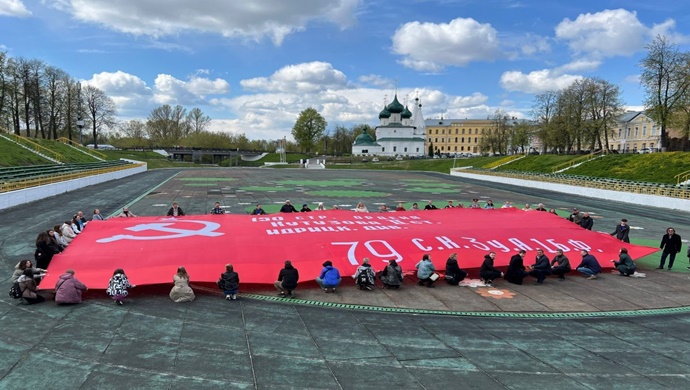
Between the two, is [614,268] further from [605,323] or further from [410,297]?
[410,297]

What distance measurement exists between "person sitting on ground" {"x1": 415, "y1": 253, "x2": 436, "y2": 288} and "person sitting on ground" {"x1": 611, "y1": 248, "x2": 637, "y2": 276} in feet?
24.9

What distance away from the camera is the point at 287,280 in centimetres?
1266

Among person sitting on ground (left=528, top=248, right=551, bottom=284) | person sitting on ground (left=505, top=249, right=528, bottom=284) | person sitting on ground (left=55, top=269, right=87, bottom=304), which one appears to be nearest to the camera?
person sitting on ground (left=55, top=269, right=87, bottom=304)

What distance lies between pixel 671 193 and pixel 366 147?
114m

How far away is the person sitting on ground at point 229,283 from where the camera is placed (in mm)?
12273

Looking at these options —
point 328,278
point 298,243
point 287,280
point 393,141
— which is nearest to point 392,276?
point 328,278

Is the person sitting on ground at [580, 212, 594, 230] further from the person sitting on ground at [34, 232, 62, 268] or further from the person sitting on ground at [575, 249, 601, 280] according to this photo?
the person sitting on ground at [34, 232, 62, 268]

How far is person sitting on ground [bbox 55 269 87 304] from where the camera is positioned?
36.3ft

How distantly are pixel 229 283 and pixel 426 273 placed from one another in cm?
634

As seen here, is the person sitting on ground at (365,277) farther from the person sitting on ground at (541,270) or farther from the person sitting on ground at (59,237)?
the person sitting on ground at (59,237)

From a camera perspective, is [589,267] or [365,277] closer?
[365,277]

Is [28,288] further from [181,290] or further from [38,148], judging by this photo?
[38,148]

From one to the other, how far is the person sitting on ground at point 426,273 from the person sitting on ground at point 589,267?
6.04 metres

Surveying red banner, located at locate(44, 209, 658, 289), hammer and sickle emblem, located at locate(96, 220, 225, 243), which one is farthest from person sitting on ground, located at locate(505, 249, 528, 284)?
hammer and sickle emblem, located at locate(96, 220, 225, 243)
